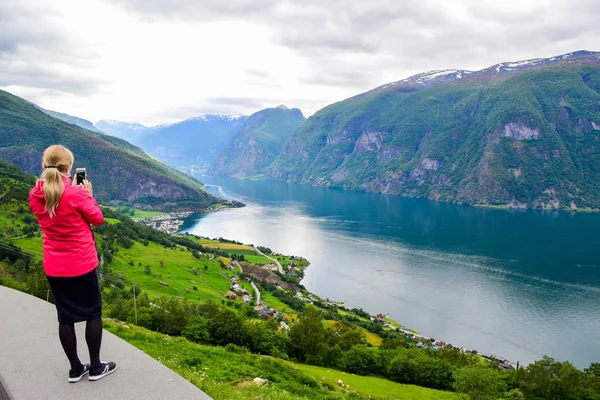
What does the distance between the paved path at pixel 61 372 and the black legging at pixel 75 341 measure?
0.25 metres

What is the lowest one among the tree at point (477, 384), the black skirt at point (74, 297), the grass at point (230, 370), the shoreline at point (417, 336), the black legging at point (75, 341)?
the shoreline at point (417, 336)

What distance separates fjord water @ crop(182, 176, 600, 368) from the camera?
56.1 m

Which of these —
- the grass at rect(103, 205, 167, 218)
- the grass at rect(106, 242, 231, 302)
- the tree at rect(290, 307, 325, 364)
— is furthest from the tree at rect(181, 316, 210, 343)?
the grass at rect(103, 205, 167, 218)

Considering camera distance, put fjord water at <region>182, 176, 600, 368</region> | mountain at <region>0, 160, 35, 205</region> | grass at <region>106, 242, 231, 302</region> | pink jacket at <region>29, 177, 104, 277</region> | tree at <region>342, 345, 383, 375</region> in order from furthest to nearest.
Answer: mountain at <region>0, 160, 35, 205</region> < grass at <region>106, 242, 231, 302</region> < fjord water at <region>182, 176, 600, 368</region> < tree at <region>342, 345, 383, 375</region> < pink jacket at <region>29, 177, 104, 277</region>

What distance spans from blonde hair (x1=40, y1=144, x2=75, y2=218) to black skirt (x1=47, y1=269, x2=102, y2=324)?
2.98ft

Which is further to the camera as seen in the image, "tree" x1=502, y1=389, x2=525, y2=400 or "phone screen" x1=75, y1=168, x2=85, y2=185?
"tree" x1=502, y1=389, x2=525, y2=400

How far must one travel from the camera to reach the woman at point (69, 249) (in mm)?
4988

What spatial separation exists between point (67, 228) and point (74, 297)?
0.93 m

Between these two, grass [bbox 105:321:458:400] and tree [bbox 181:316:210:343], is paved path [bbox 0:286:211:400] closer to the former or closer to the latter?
grass [bbox 105:321:458:400]

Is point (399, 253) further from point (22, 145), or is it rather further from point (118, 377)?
point (22, 145)

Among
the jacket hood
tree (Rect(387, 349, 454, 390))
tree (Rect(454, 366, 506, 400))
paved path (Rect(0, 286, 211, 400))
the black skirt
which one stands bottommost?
Result: tree (Rect(387, 349, 454, 390))

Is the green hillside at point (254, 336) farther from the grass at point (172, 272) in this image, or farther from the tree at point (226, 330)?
the grass at point (172, 272)

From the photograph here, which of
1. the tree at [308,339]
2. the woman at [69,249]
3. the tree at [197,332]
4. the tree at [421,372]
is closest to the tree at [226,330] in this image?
the tree at [197,332]

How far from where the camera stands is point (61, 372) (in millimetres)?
5566
